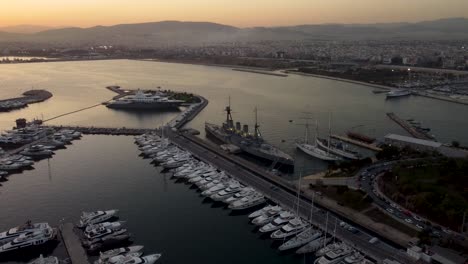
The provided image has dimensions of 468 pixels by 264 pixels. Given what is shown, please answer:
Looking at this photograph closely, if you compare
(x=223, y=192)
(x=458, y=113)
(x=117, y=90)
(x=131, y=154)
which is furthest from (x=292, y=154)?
(x=117, y=90)

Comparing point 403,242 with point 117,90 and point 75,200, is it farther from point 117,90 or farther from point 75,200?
point 117,90

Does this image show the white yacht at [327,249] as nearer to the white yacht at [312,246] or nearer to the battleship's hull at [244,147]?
the white yacht at [312,246]

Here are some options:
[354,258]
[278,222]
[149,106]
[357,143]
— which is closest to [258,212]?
[278,222]

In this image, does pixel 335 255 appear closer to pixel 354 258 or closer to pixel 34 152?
pixel 354 258

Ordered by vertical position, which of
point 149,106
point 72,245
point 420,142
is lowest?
point 72,245

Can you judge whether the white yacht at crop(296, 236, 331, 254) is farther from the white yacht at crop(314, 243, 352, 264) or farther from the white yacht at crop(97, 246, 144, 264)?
the white yacht at crop(97, 246, 144, 264)

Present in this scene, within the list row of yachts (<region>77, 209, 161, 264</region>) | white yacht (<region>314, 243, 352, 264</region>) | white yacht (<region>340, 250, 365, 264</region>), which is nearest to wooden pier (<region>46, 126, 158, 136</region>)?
row of yachts (<region>77, 209, 161, 264</region>)
